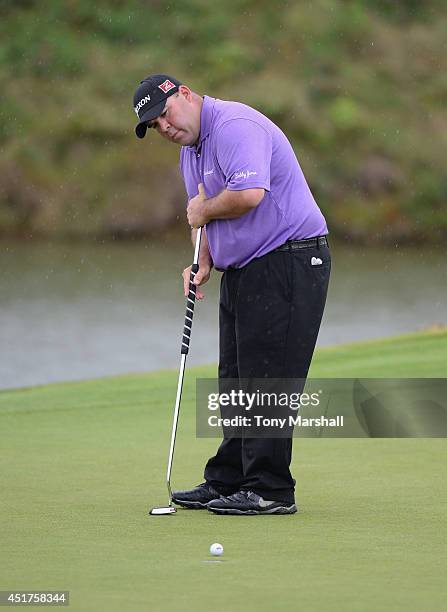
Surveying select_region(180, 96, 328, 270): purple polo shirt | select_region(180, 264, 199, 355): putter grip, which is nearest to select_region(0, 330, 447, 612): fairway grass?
select_region(180, 264, 199, 355): putter grip

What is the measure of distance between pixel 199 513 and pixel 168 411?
281 cm

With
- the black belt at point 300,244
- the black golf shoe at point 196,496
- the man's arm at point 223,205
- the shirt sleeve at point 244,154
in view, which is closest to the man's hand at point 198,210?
the man's arm at point 223,205

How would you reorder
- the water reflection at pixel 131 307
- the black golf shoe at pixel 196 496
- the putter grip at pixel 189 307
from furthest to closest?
the water reflection at pixel 131 307, the putter grip at pixel 189 307, the black golf shoe at pixel 196 496

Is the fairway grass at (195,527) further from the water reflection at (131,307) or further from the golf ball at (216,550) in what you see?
the water reflection at (131,307)

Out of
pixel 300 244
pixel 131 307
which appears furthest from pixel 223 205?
pixel 131 307

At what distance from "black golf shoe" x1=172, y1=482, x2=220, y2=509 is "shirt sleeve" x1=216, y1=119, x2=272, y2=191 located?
1.01 m

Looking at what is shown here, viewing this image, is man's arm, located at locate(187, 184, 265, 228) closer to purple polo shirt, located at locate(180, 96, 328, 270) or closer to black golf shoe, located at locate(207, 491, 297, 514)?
purple polo shirt, located at locate(180, 96, 328, 270)

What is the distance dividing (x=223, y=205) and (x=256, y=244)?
0.18m

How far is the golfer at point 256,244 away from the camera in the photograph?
4.50 metres

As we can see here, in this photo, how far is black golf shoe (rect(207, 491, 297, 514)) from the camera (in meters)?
4.57

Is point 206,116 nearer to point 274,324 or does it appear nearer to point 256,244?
point 256,244

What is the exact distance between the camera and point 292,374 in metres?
4.65

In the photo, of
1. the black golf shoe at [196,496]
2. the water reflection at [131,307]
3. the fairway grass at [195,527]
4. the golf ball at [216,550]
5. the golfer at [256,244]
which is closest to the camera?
the fairway grass at [195,527]

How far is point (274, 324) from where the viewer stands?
4586mm
